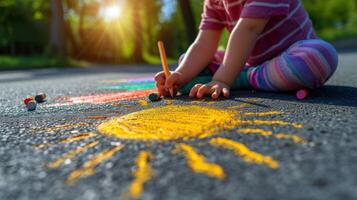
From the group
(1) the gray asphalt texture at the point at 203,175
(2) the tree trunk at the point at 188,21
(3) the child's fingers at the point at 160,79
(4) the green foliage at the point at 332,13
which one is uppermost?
(4) the green foliage at the point at 332,13

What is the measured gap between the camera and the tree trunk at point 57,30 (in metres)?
9.83

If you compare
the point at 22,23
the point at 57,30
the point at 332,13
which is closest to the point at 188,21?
the point at 57,30

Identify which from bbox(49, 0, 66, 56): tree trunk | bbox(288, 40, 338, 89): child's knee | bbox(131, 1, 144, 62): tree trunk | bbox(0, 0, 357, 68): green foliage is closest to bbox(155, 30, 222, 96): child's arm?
bbox(288, 40, 338, 89): child's knee

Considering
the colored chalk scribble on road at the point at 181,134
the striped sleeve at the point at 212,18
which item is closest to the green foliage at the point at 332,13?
the striped sleeve at the point at 212,18

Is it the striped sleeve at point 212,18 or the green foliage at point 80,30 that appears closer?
the striped sleeve at point 212,18

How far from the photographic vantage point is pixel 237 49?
1.48 meters

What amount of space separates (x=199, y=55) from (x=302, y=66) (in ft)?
1.52

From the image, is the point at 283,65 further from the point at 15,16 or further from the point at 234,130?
the point at 15,16

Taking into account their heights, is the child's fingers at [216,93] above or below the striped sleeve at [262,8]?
below

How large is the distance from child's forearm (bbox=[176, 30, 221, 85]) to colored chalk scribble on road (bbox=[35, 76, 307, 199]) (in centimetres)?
38

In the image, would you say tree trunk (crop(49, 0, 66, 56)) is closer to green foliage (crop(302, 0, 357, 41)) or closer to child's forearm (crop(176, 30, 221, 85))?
child's forearm (crop(176, 30, 221, 85))

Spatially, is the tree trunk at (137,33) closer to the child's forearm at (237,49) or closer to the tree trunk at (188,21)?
the tree trunk at (188,21)

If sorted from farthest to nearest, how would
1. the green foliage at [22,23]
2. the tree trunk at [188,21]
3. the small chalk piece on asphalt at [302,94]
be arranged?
1. the green foliage at [22,23]
2. the tree trunk at [188,21]
3. the small chalk piece on asphalt at [302,94]

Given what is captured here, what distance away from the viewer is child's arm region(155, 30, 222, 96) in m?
1.63
